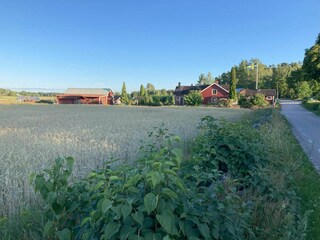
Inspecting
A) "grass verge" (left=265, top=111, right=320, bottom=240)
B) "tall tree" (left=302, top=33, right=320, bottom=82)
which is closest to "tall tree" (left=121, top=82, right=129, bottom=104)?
"tall tree" (left=302, top=33, right=320, bottom=82)

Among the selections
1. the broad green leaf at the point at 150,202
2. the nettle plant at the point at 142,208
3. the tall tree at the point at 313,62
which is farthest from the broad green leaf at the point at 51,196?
the tall tree at the point at 313,62

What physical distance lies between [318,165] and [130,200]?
25.9 ft

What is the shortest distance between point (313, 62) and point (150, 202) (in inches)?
1275

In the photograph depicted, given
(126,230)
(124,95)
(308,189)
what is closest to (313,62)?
(308,189)

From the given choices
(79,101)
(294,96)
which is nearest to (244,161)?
(79,101)

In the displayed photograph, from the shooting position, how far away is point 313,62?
91.7ft

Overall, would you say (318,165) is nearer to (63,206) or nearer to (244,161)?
(244,161)

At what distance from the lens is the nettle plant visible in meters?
1.75

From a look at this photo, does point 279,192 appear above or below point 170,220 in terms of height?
below

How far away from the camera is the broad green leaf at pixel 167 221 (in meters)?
1.65

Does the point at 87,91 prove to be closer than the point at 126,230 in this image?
No

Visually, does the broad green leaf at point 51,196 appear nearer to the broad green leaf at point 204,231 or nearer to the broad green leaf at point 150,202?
the broad green leaf at point 150,202

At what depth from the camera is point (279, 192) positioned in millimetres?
4156

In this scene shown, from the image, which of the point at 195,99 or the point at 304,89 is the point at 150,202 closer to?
the point at 195,99
